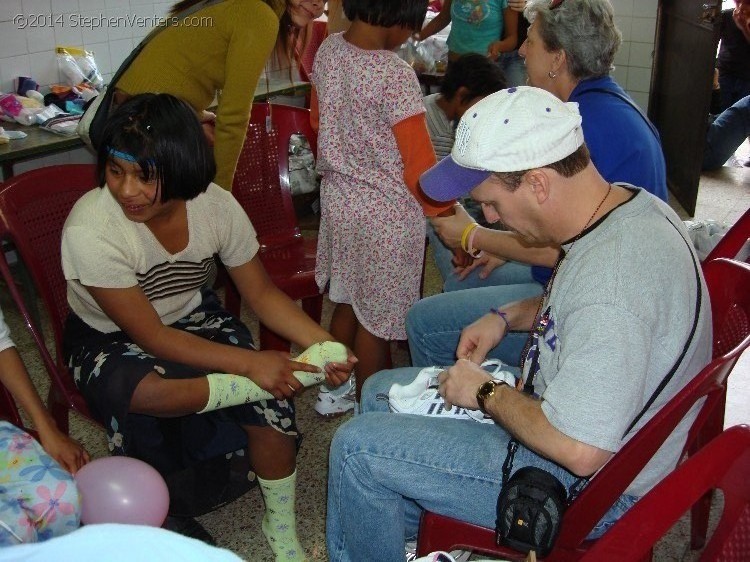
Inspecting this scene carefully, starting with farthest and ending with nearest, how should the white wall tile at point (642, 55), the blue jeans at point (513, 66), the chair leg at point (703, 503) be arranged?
the white wall tile at point (642, 55), the blue jeans at point (513, 66), the chair leg at point (703, 503)

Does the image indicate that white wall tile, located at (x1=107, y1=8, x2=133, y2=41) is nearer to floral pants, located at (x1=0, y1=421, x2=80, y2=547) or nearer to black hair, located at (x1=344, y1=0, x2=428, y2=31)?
black hair, located at (x1=344, y1=0, x2=428, y2=31)

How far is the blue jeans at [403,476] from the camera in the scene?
5.16ft

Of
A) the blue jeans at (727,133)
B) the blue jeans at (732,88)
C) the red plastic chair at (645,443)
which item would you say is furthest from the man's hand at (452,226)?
the blue jeans at (732,88)

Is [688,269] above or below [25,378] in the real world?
above

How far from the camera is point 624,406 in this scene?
1294mm

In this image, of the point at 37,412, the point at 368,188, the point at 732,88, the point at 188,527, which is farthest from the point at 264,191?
the point at 732,88

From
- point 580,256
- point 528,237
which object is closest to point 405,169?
point 528,237

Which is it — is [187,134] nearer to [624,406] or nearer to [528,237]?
[528,237]

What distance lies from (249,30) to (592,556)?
72.9 inches

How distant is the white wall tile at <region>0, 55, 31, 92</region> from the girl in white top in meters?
2.27

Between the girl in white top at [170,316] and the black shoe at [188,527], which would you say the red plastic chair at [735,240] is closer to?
the girl in white top at [170,316]

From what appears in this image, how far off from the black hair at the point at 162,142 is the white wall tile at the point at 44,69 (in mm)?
2377

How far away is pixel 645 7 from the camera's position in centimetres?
545

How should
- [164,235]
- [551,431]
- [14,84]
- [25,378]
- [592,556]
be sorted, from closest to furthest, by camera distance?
[592,556] < [551,431] < [25,378] < [164,235] < [14,84]
